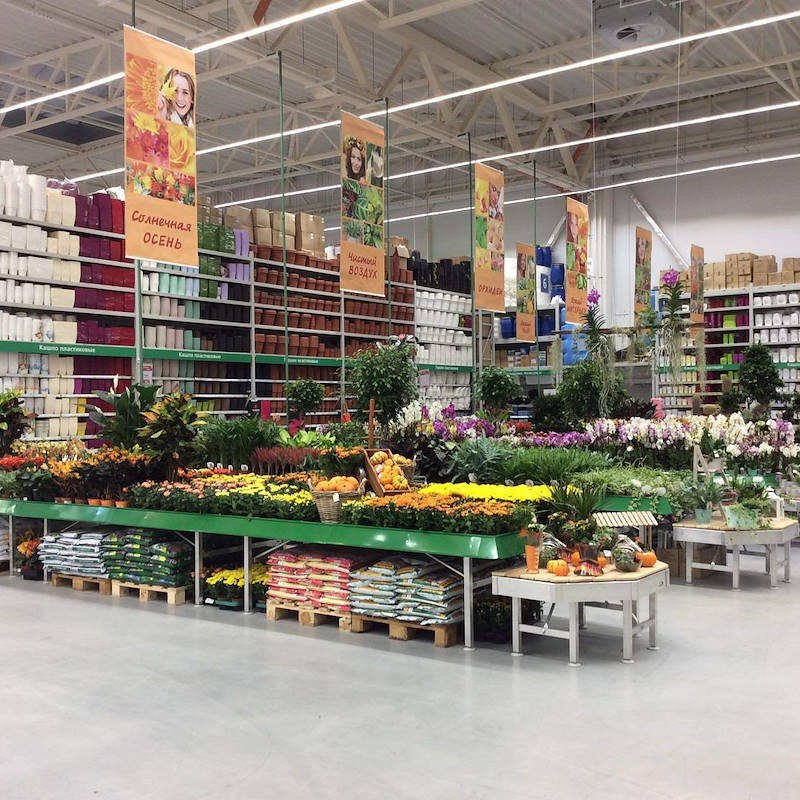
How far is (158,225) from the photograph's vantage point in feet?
25.3

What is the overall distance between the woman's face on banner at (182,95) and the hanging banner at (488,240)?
16.0ft

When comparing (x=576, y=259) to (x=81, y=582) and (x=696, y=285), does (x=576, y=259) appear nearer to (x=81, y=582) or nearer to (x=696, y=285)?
(x=696, y=285)

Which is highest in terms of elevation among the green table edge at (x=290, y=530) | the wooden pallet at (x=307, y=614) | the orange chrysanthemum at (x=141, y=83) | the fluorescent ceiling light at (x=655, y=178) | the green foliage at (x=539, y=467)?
the fluorescent ceiling light at (x=655, y=178)

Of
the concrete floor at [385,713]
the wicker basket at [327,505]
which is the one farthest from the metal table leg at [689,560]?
the wicker basket at [327,505]

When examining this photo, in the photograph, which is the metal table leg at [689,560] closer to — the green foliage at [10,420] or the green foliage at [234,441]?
the green foliage at [234,441]

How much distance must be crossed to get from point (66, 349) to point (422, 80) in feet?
26.0

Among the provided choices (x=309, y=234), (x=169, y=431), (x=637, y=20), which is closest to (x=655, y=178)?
(x=309, y=234)

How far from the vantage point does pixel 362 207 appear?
10.4m

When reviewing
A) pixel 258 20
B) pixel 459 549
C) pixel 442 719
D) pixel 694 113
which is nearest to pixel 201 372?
pixel 258 20

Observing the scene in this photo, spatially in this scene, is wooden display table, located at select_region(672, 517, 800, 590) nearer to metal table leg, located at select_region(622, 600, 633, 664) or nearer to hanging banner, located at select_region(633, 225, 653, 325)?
metal table leg, located at select_region(622, 600, 633, 664)

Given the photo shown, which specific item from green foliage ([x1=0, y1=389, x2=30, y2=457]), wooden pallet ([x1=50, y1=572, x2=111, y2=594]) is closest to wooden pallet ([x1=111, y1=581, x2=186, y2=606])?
wooden pallet ([x1=50, y1=572, x2=111, y2=594])

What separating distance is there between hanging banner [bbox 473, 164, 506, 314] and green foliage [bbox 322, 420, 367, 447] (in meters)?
3.99

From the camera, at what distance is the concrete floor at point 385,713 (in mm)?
3480

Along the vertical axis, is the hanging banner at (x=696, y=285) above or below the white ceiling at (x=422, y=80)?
below
